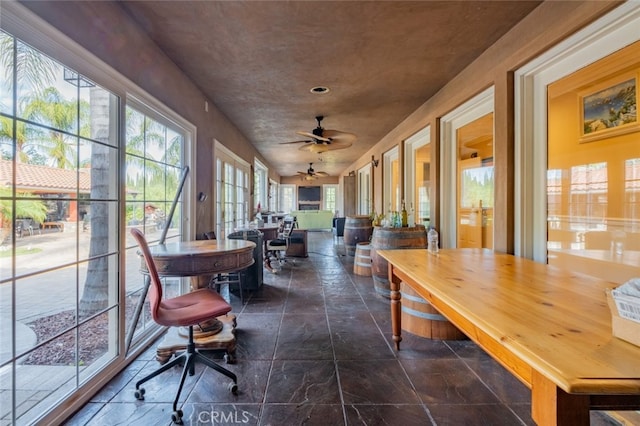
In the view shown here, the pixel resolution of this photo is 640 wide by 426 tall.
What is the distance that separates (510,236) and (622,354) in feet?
5.52

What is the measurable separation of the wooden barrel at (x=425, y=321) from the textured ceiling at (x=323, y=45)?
1983 millimetres

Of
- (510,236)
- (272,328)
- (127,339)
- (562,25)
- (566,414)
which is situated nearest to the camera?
(566,414)

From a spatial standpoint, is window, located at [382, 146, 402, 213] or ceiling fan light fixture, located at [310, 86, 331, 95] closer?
ceiling fan light fixture, located at [310, 86, 331, 95]

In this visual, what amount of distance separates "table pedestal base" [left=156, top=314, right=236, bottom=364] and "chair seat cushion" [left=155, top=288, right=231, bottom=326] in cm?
39

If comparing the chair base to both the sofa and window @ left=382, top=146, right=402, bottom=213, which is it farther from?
the sofa

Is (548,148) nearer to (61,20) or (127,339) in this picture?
(61,20)

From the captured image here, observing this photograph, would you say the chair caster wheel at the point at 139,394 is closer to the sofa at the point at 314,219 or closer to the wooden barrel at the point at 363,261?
the wooden barrel at the point at 363,261

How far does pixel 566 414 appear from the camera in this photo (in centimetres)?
67

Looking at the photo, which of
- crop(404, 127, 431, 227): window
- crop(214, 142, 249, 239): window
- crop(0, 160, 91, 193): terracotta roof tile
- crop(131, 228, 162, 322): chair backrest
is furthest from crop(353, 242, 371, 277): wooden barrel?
Answer: crop(0, 160, 91, 193): terracotta roof tile

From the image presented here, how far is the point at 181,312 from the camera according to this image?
1678 millimetres

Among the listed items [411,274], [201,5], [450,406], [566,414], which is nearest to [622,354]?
[566,414]

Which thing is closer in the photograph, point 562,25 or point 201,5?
point 562,25

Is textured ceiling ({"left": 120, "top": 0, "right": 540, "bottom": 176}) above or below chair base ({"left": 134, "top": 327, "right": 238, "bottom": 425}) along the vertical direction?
above

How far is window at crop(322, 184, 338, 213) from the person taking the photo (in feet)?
45.4
